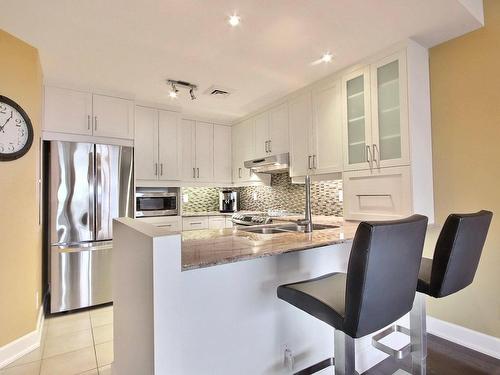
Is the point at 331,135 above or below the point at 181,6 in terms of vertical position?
below

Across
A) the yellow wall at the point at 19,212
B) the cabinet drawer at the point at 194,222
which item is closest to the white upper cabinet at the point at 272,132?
the cabinet drawer at the point at 194,222

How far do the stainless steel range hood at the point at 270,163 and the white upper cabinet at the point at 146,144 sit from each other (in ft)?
4.20

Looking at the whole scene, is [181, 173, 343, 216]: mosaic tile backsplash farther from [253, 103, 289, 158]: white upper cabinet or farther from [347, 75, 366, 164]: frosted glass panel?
[347, 75, 366, 164]: frosted glass panel

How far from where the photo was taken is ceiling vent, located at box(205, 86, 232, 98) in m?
3.11

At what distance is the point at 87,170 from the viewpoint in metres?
2.99

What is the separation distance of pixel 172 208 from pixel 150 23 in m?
2.42

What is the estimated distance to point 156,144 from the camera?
12.2ft

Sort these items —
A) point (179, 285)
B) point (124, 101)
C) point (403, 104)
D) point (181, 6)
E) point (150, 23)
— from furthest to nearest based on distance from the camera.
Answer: point (124, 101), point (403, 104), point (150, 23), point (181, 6), point (179, 285)

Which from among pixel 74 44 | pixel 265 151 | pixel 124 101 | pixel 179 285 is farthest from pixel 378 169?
pixel 124 101

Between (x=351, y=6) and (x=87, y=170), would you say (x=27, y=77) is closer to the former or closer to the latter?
(x=87, y=170)

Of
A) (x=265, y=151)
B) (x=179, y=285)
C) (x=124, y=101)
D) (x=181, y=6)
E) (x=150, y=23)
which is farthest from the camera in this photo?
(x=265, y=151)

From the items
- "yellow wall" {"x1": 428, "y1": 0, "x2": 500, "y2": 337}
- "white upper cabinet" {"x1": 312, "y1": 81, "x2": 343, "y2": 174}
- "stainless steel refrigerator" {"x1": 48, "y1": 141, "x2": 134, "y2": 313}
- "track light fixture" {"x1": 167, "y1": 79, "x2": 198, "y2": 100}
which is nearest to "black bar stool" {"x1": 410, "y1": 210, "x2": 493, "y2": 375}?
"yellow wall" {"x1": 428, "y1": 0, "x2": 500, "y2": 337}

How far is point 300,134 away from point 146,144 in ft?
6.50

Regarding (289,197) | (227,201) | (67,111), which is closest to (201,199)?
(227,201)
